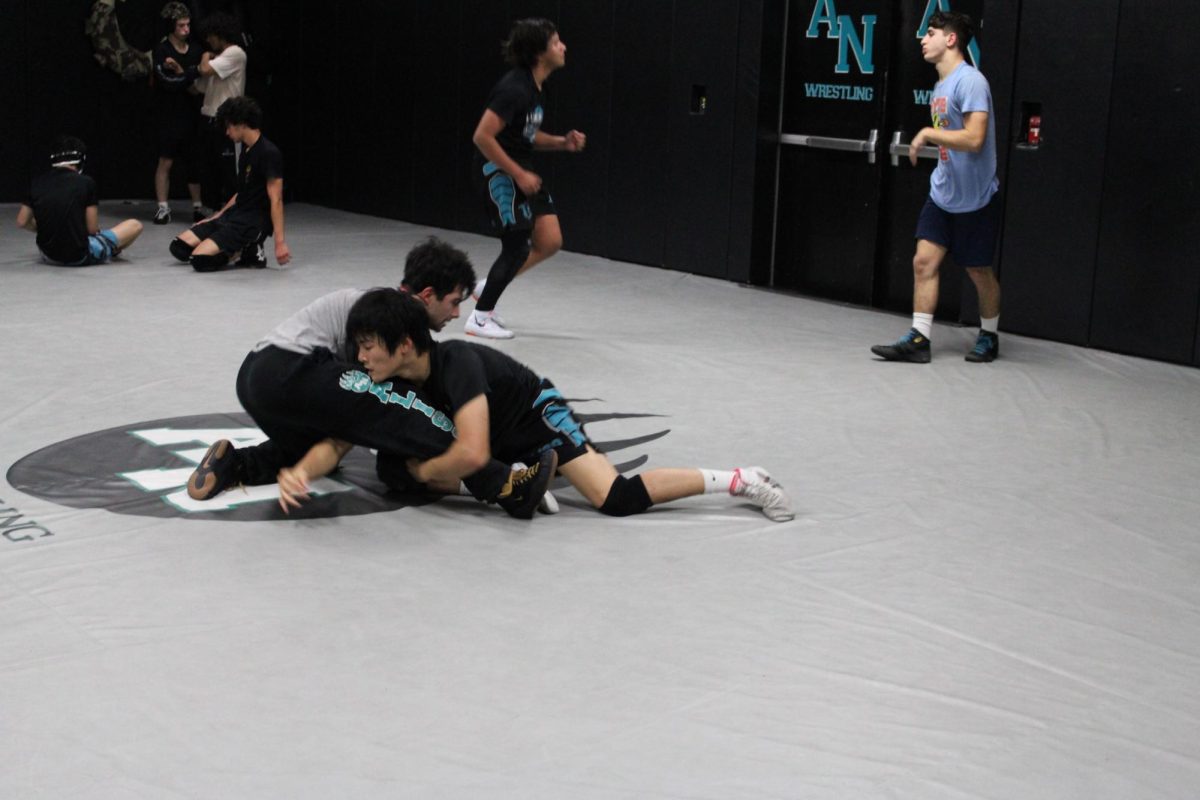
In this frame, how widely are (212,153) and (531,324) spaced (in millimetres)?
5287

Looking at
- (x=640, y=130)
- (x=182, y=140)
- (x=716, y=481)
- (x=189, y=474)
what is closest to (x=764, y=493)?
(x=716, y=481)

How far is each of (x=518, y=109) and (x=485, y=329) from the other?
1162mm

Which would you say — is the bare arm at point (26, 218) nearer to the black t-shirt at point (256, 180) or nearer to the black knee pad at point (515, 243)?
the black t-shirt at point (256, 180)

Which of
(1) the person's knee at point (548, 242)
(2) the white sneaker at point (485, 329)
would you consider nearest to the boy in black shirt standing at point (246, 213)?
(2) the white sneaker at point (485, 329)

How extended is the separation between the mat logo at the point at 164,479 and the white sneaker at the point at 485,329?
2.06m

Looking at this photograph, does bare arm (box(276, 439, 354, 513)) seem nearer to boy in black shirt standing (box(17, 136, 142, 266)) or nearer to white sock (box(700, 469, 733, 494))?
white sock (box(700, 469, 733, 494))

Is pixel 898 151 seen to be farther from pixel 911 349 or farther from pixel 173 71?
pixel 173 71

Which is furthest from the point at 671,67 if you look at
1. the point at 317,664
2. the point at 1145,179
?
the point at 317,664

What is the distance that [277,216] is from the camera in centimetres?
925

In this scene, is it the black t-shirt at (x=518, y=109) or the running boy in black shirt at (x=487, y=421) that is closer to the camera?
the running boy in black shirt at (x=487, y=421)

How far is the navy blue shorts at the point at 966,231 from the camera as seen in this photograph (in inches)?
281

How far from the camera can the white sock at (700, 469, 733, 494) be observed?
473 centimetres

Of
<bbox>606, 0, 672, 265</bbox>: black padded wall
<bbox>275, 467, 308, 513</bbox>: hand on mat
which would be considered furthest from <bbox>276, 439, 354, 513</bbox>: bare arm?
<bbox>606, 0, 672, 265</bbox>: black padded wall

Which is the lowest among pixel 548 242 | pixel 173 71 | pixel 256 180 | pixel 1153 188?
pixel 548 242
